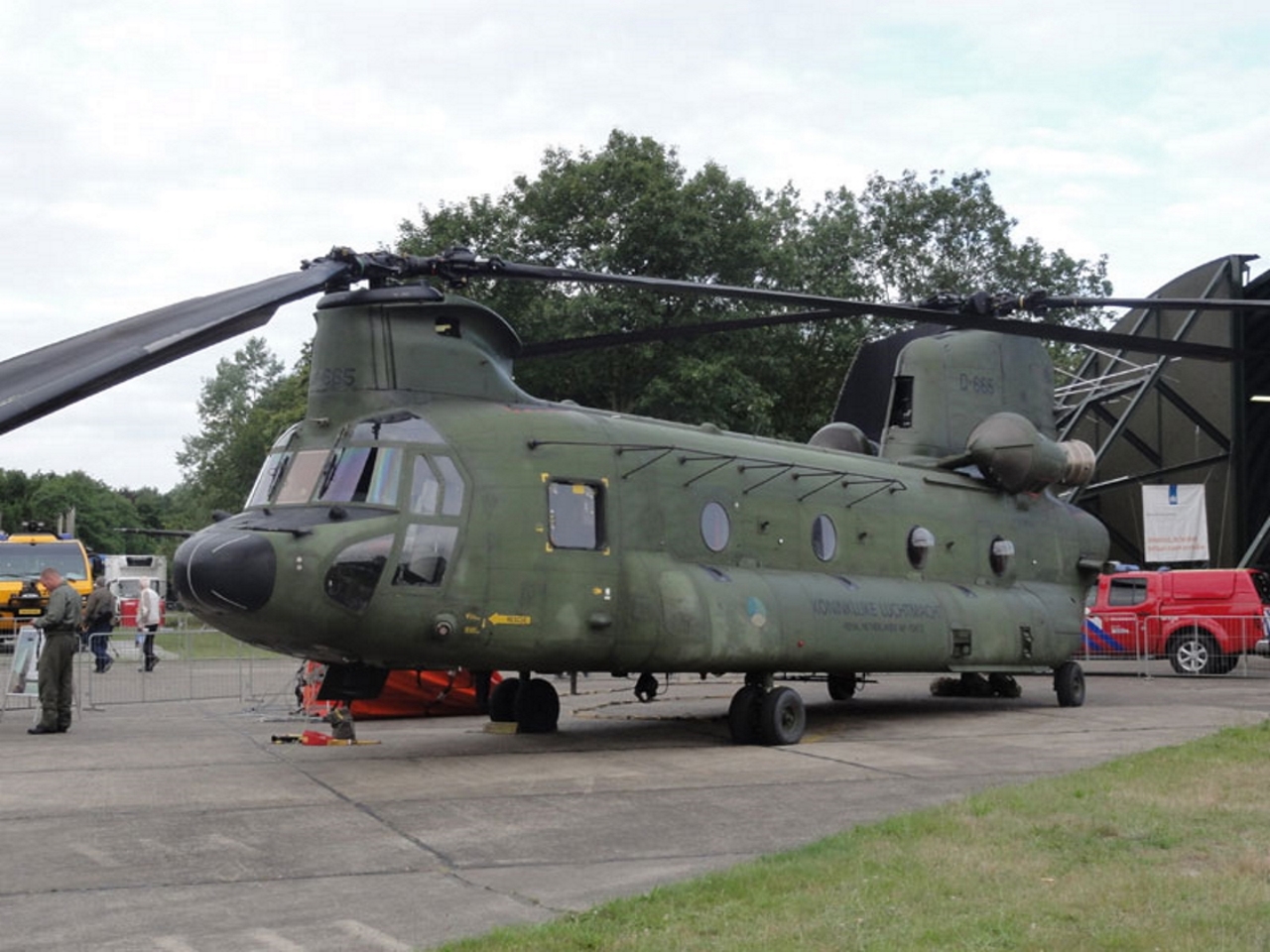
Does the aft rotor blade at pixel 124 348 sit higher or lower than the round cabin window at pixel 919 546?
higher

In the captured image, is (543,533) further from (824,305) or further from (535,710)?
(824,305)

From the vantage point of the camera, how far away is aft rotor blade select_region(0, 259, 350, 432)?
5.51m

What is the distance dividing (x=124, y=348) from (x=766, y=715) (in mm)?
9081

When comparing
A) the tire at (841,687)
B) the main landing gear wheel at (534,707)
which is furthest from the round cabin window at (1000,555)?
the main landing gear wheel at (534,707)

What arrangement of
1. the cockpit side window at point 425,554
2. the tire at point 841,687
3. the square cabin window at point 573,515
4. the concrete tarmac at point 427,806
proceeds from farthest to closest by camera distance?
the tire at point 841,687, the square cabin window at point 573,515, the cockpit side window at point 425,554, the concrete tarmac at point 427,806

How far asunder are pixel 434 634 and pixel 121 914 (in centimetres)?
539

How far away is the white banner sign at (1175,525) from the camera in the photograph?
3478 cm

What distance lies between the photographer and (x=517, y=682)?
15.5m

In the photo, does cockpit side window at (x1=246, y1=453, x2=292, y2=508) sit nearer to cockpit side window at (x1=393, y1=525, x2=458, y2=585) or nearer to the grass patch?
cockpit side window at (x1=393, y1=525, x2=458, y2=585)

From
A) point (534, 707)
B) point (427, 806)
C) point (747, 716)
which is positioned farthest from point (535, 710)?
point (427, 806)

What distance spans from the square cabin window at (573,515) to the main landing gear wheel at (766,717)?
2547 mm

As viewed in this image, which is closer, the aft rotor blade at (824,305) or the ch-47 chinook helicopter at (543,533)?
the ch-47 chinook helicopter at (543,533)

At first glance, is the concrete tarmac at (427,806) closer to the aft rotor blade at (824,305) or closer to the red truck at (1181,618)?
the aft rotor blade at (824,305)

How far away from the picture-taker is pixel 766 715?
14.2m
